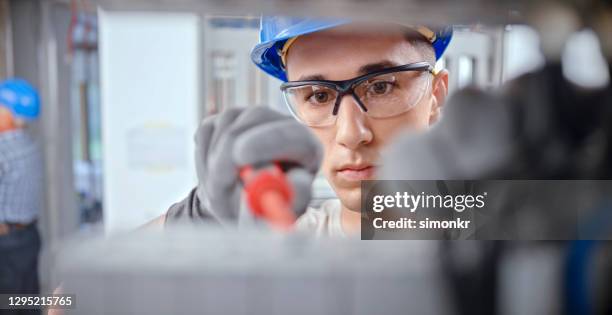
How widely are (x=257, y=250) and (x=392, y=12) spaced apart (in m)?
0.32

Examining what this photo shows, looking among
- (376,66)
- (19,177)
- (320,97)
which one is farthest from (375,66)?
(19,177)

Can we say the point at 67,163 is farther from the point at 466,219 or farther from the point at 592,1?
the point at 592,1

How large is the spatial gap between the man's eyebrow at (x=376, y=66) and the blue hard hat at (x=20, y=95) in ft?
1.65

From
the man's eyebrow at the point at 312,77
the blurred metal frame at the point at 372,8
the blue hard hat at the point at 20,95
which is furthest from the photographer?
the man's eyebrow at the point at 312,77

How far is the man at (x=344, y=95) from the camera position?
1.86 feet

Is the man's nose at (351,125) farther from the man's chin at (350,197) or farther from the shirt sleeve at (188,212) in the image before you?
the shirt sleeve at (188,212)

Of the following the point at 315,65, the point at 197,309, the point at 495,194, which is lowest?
the point at 197,309

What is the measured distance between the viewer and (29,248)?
0.67 m

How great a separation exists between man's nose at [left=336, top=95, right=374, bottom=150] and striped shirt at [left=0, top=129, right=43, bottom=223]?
0.50 metres

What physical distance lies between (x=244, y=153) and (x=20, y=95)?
0.36 m

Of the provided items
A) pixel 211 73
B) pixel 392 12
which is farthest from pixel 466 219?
pixel 211 73

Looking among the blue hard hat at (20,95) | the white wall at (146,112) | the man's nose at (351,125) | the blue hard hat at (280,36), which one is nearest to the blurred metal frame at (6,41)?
the blue hard hat at (20,95)

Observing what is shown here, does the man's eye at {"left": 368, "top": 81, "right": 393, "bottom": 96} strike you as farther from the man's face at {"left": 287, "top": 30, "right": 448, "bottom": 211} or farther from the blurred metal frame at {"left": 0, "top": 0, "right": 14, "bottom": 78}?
the blurred metal frame at {"left": 0, "top": 0, "right": 14, "bottom": 78}

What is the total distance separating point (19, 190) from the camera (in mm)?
687
